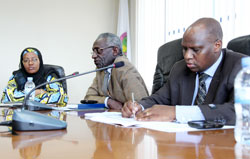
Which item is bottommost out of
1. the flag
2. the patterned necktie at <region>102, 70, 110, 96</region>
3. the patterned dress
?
the patterned dress

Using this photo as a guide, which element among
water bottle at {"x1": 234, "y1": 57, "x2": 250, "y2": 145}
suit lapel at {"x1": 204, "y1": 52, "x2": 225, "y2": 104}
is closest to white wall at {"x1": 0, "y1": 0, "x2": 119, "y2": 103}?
suit lapel at {"x1": 204, "y1": 52, "x2": 225, "y2": 104}

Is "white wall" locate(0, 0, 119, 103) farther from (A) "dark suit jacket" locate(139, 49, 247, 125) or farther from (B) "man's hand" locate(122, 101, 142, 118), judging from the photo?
(B) "man's hand" locate(122, 101, 142, 118)

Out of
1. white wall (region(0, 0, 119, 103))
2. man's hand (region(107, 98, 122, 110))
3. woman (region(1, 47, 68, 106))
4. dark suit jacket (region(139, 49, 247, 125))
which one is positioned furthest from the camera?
white wall (region(0, 0, 119, 103))

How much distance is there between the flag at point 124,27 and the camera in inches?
182

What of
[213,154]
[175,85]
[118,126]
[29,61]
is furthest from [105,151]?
[29,61]

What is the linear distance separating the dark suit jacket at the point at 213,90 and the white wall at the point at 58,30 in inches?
119

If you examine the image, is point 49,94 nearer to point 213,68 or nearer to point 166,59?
point 166,59

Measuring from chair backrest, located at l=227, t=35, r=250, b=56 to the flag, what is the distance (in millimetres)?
2925

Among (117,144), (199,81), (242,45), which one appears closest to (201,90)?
(199,81)

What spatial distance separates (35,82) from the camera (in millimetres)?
3410

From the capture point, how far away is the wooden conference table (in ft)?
2.21

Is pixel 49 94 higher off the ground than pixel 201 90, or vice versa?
pixel 201 90

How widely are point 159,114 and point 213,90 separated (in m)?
0.40

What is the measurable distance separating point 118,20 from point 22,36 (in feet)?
5.01
